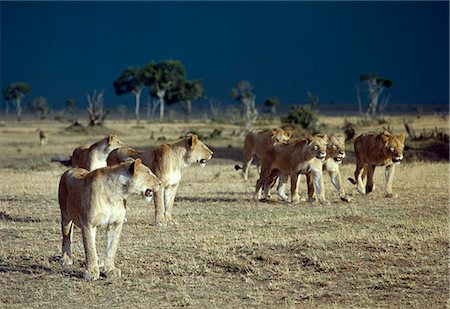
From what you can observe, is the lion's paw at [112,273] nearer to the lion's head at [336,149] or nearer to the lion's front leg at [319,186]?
Answer: the lion's front leg at [319,186]

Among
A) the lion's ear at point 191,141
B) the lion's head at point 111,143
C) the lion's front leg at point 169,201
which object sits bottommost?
the lion's front leg at point 169,201

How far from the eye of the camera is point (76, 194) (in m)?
10.1

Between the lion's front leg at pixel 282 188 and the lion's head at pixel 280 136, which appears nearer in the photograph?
the lion's front leg at pixel 282 188

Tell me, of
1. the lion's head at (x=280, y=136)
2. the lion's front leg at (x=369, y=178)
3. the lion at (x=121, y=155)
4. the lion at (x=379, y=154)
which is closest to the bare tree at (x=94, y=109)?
the lion's head at (x=280, y=136)

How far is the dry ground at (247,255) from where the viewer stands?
911 cm

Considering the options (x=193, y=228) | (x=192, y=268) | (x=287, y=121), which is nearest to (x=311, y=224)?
(x=193, y=228)

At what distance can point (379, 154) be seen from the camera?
58.3ft

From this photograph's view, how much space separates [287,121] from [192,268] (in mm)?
34181

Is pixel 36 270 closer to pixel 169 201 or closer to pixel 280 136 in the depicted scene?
pixel 169 201

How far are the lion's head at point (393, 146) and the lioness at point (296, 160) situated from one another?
1.80 metres

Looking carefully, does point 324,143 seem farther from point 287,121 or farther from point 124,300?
point 287,121

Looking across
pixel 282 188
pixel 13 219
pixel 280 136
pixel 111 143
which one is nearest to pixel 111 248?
pixel 13 219


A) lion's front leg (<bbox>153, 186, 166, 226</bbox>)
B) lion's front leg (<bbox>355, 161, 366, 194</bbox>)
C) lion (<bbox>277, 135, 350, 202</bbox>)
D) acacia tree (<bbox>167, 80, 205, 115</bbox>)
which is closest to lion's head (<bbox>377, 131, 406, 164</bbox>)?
lion's front leg (<bbox>355, 161, 366, 194</bbox>)

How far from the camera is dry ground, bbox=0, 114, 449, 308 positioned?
9.11 m
